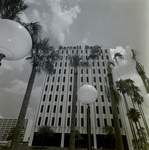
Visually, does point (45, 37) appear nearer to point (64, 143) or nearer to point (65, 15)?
point (65, 15)

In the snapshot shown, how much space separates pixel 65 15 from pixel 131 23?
3.15m

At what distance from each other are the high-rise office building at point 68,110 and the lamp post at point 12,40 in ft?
66.0

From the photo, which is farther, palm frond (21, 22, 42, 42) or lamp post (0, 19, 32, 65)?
palm frond (21, 22, 42, 42)

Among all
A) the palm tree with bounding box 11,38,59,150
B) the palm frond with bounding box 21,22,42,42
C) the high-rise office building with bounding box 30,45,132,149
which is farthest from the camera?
the high-rise office building with bounding box 30,45,132,149

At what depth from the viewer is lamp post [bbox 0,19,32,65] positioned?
5.45 feet

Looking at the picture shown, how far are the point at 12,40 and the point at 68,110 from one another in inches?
1038

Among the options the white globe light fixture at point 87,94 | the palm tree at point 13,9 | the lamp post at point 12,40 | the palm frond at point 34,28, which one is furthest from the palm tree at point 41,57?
the lamp post at point 12,40

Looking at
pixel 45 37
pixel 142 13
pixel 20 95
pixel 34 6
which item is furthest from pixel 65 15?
pixel 20 95

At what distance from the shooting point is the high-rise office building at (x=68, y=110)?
23.7 meters

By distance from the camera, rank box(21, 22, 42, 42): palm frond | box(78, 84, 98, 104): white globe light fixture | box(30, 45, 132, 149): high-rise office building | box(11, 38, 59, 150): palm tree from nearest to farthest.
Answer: box(78, 84, 98, 104): white globe light fixture < box(21, 22, 42, 42): palm frond < box(11, 38, 59, 150): palm tree < box(30, 45, 132, 149): high-rise office building

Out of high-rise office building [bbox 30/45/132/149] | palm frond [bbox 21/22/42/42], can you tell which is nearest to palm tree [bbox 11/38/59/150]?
palm frond [bbox 21/22/42/42]

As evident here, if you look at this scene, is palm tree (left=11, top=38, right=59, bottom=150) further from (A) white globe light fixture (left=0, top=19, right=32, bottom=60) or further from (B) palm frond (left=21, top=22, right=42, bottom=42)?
(A) white globe light fixture (left=0, top=19, right=32, bottom=60)

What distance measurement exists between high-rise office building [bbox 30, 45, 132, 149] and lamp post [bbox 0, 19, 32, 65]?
20113mm

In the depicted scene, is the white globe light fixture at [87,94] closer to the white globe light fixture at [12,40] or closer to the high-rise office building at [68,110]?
the white globe light fixture at [12,40]
